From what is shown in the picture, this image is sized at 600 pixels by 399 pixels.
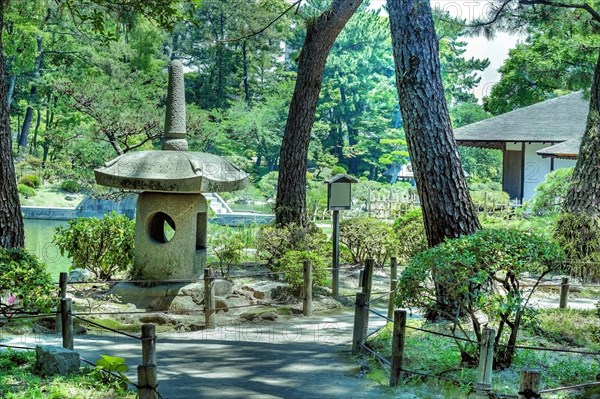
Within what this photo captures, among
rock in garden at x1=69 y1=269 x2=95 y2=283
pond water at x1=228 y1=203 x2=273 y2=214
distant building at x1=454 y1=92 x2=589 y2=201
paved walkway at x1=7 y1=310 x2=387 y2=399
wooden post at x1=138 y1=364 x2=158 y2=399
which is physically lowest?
paved walkway at x1=7 y1=310 x2=387 y2=399

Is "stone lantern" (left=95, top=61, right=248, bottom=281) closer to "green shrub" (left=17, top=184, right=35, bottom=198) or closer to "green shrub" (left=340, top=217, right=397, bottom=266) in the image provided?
"green shrub" (left=340, top=217, right=397, bottom=266)

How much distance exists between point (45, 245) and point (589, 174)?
12672 mm

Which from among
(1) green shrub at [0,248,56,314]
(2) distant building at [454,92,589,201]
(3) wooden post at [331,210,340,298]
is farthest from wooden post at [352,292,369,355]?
(2) distant building at [454,92,589,201]

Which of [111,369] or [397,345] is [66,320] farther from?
[397,345]

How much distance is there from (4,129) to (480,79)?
34.0m

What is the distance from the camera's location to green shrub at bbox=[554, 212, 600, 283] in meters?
12.1

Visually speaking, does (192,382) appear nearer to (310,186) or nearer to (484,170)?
(310,186)

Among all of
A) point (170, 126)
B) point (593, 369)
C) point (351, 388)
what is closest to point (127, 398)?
point (351, 388)

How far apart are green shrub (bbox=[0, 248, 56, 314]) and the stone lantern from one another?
3.20m

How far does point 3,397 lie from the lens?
5098mm

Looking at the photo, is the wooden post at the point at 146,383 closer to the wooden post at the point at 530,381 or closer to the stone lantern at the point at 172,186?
the wooden post at the point at 530,381

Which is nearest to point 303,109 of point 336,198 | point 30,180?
point 336,198

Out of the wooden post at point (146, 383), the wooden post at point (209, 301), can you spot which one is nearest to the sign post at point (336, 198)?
the wooden post at point (209, 301)

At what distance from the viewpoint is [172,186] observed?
10070mm
